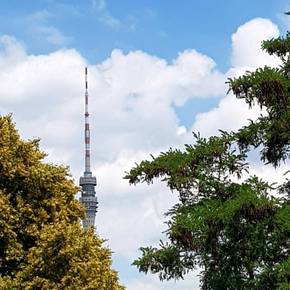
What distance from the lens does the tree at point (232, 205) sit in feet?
56.2

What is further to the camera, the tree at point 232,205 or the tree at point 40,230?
the tree at point 40,230

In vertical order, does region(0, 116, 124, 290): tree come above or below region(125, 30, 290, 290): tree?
above

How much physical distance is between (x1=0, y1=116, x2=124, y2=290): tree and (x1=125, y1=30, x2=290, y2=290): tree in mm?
10703

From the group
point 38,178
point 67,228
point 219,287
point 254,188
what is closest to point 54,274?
point 67,228

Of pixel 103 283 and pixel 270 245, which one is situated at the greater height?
pixel 103 283

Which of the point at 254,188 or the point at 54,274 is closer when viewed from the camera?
the point at 254,188

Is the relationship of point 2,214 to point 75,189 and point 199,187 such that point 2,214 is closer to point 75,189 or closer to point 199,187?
point 75,189

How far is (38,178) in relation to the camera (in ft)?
107

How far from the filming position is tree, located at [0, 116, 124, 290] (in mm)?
29438

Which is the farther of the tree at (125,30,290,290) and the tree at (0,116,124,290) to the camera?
the tree at (0,116,124,290)

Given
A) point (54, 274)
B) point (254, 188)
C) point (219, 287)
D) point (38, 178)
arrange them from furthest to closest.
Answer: point (38, 178) < point (54, 274) < point (219, 287) < point (254, 188)

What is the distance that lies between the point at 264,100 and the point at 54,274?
1473 centimetres

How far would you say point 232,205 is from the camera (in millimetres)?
16578

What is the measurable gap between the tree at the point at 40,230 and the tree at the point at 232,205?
421 inches
